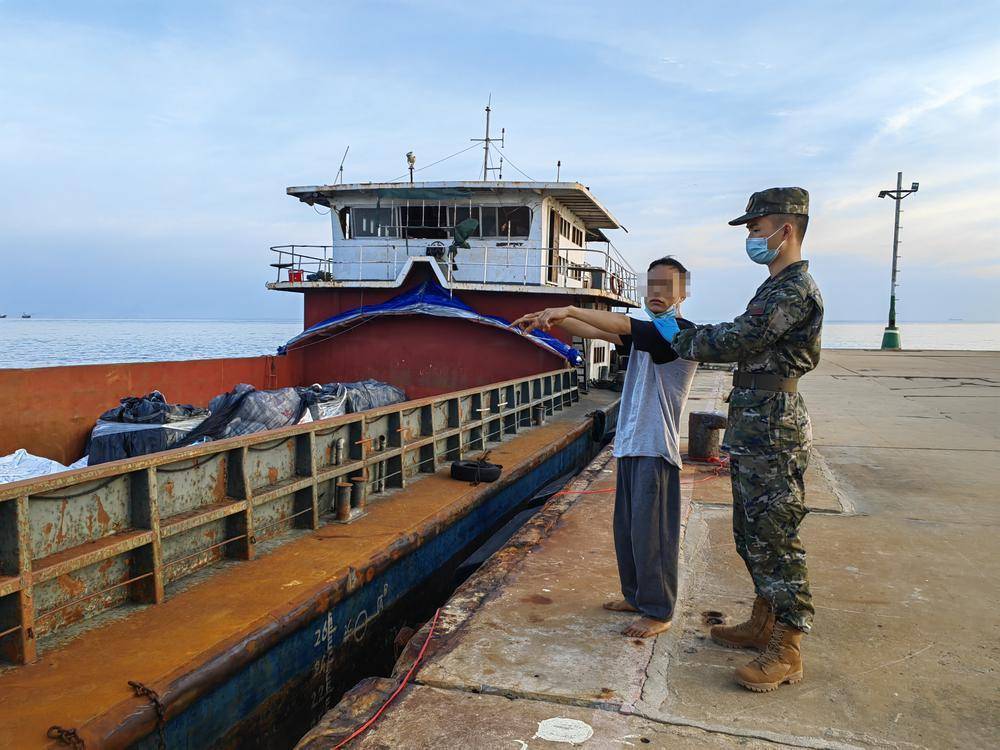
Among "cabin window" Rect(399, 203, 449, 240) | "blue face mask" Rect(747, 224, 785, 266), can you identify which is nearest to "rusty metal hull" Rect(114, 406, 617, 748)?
"blue face mask" Rect(747, 224, 785, 266)

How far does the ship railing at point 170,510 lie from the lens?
331cm

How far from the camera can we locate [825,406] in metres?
13.4

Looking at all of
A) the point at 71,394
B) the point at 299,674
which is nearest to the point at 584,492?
the point at 299,674

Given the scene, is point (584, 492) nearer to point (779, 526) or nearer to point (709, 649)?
point (709, 649)

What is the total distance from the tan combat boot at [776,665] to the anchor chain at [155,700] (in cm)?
249

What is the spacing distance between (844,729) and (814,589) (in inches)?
63.4

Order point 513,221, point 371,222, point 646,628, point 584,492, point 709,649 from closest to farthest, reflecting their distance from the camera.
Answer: point 709,649 → point 646,628 → point 584,492 → point 513,221 → point 371,222

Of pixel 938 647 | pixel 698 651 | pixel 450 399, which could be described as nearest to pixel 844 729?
pixel 698 651

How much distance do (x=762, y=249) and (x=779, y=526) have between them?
1.21 m

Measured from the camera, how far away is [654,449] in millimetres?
3502

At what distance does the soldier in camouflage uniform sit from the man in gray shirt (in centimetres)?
40

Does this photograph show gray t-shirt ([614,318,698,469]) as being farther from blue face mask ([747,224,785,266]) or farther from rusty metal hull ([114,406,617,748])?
rusty metal hull ([114,406,617,748])

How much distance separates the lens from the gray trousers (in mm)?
3527

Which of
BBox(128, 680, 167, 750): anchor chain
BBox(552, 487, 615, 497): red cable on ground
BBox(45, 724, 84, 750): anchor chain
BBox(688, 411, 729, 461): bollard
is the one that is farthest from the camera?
BBox(688, 411, 729, 461): bollard
